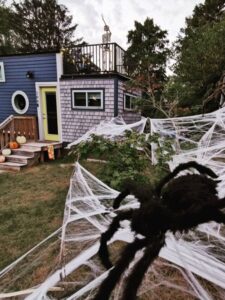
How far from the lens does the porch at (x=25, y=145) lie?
7.76 m

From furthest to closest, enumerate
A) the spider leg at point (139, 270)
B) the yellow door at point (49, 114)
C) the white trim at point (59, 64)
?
the yellow door at point (49, 114) < the white trim at point (59, 64) < the spider leg at point (139, 270)

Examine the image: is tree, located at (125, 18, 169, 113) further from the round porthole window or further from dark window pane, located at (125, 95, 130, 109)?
the round porthole window

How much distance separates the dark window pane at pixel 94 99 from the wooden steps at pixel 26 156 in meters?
2.01

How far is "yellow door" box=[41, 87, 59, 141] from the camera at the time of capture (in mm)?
9078

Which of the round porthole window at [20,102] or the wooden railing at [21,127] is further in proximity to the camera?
the round porthole window at [20,102]

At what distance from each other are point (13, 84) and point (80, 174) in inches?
295

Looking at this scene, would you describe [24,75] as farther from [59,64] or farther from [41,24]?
[41,24]

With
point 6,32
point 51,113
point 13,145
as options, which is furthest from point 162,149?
point 6,32

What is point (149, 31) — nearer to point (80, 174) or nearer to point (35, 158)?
point (35, 158)

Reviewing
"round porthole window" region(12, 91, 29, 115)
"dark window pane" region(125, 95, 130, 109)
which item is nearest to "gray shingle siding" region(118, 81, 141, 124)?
"dark window pane" region(125, 95, 130, 109)

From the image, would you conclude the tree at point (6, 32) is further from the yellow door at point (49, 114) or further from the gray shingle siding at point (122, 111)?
the gray shingle siding at point (122, 111)

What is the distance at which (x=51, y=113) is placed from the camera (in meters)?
9.19

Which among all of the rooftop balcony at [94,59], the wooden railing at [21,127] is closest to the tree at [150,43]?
the rooftop balcony at [94,59]

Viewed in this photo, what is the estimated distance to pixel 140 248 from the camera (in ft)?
3.77
